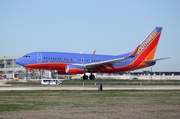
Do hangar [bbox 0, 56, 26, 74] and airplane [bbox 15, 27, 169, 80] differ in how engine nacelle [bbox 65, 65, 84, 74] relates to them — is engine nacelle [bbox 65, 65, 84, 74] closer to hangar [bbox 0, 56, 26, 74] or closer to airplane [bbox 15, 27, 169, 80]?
airplane [bbox 15, 27, 169, 80]

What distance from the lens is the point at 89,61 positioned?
201ft

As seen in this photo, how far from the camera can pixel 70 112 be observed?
23469mm

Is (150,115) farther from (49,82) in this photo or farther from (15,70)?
(15,70)

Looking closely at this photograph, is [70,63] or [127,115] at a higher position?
[70,63]

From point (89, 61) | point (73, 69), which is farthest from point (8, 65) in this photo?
point (73, 69)

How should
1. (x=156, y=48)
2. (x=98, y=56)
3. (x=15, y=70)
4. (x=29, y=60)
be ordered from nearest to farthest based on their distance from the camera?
1. (x=29, y=60)
2. (x=98, y=56)
3. (x=156, y=48)
4. (x=15, y=70)

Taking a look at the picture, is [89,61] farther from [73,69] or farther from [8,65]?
[8,65]

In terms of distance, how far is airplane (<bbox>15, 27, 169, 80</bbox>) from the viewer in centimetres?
5825

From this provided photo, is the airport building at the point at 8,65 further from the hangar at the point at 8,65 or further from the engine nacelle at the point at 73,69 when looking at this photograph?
the engine nacelle at the point at 73,69

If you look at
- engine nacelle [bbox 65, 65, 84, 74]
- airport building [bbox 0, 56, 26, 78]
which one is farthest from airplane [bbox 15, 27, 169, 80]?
airport building [bbox 0, 56, 26, 78]

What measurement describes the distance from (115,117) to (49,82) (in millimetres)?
52100

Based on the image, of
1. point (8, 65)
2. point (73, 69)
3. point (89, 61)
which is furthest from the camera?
point (8, 65)

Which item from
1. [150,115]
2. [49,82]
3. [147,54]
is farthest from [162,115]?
[49,82]

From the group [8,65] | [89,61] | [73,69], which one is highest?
[8,65]
